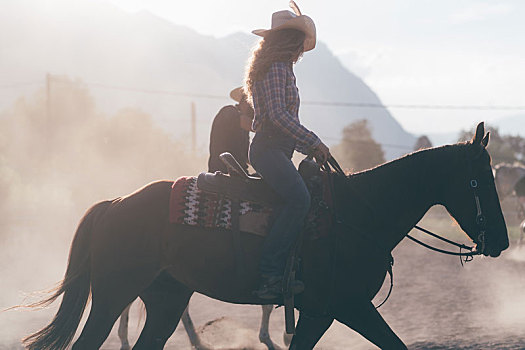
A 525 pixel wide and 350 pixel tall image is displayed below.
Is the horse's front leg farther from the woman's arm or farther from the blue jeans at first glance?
the woman's arm

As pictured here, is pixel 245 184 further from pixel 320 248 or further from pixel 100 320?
pixel 100 320

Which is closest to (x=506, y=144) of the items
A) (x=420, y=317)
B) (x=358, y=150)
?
(x=358, y=150)

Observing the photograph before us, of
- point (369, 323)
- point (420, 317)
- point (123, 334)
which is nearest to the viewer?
point (369, 323)

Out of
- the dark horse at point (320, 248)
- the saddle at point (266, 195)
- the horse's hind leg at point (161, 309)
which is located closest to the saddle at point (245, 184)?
the saddle at point (266, 195)

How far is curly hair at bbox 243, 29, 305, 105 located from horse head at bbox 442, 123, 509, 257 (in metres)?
1.52

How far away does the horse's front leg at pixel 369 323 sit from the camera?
4.95 meters

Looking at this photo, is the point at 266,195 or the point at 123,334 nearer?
the point at 266,195

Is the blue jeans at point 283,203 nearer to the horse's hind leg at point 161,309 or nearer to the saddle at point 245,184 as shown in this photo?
the saddle at point 245,184

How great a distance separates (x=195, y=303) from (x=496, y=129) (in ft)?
259

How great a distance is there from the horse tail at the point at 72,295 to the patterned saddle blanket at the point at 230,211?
0.74 metres

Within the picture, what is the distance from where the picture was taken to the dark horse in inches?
201

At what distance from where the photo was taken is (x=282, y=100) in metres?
4.94

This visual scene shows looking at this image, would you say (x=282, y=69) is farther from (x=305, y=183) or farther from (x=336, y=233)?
(x=336, y=233)

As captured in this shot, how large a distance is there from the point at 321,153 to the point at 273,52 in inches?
32.8
